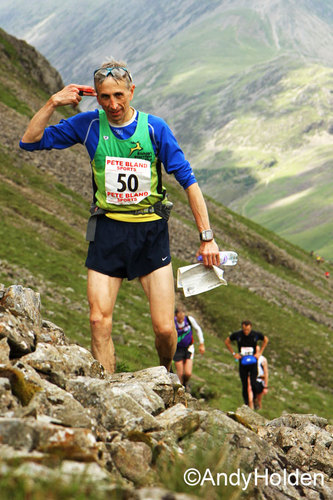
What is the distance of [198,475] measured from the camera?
11.3 ft

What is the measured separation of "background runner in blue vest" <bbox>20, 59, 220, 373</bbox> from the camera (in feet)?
23.8

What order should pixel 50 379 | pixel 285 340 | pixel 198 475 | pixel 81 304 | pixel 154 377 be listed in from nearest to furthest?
pixel 198 475 < pixel 50 379 < pixel 154 377 < pixel 81 304 < pixel 285 340

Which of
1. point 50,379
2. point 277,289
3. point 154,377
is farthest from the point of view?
point 277,289

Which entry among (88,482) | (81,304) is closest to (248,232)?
(81,304)

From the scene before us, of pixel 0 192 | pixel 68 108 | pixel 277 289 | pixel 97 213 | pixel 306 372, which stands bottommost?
pixel 306 372

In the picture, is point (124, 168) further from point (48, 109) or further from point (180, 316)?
point (180, 316)

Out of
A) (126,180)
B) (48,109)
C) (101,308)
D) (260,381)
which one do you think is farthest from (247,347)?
(48,109)

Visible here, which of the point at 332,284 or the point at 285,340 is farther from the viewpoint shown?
the point at 332,284

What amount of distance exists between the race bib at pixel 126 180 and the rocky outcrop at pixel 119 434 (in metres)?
1.85

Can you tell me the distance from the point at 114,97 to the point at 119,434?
13.7ft

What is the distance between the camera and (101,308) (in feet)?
24.1

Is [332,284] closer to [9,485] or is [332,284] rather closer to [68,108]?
[68,108]

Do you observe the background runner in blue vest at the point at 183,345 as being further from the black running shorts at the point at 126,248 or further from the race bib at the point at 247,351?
the black running shorts at the point at 126,248

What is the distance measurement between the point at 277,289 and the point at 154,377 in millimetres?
48983
